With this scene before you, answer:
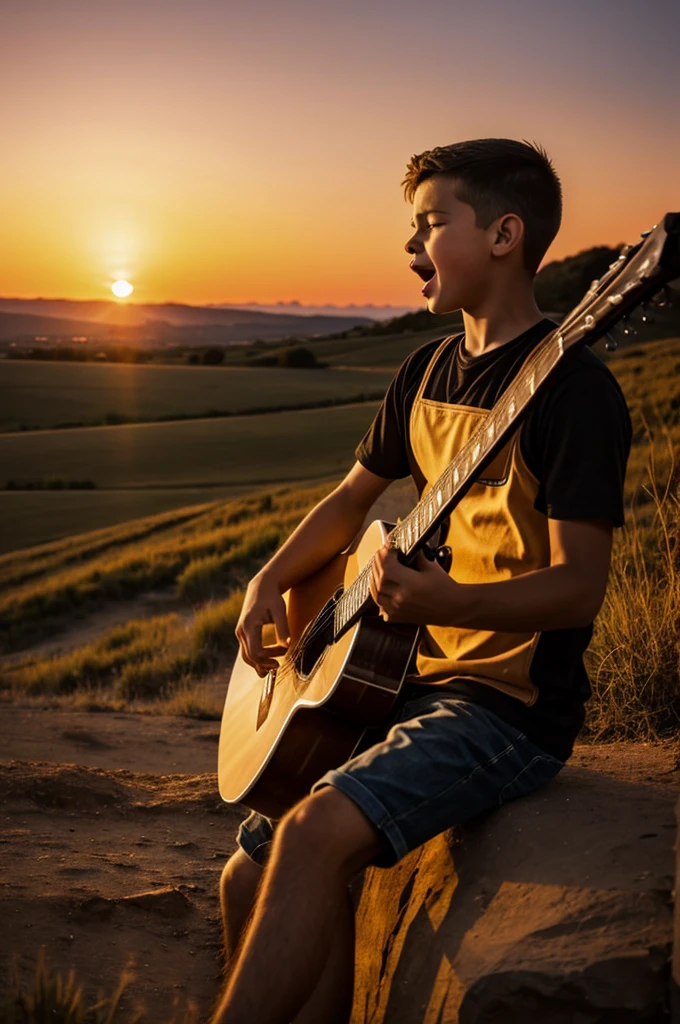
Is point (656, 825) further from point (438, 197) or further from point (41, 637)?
point (41, 637)

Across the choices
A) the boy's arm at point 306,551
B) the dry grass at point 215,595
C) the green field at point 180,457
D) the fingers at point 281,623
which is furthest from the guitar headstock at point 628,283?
the green field at point 180,457

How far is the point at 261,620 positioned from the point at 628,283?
6.23ft

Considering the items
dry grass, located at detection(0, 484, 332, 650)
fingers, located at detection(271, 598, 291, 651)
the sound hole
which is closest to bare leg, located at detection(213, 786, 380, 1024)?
the sound hole

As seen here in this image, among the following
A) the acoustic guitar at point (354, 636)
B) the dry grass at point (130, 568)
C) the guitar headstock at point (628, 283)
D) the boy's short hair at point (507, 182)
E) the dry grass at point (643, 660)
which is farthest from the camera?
the dry grass at point (130, 568)

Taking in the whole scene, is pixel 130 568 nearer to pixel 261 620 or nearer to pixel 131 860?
pixel 131 860

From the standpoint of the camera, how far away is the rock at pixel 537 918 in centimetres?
193

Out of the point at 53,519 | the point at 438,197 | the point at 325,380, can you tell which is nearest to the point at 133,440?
the point at 53,519

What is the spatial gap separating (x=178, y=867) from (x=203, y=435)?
16770 mm

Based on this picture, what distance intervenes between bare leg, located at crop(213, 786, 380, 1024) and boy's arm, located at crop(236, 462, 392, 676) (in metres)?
1.10

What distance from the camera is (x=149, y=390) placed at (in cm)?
2506

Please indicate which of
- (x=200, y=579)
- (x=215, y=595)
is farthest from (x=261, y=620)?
(x=200, y=579)

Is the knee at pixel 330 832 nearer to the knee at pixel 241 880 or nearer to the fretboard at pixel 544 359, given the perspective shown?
the fretboard at pixel 544 359

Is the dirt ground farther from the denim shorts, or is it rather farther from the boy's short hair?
the boy's short hair

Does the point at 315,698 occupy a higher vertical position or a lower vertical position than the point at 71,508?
higher
